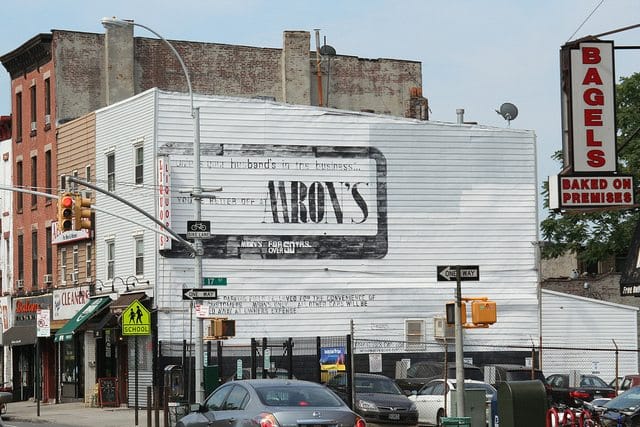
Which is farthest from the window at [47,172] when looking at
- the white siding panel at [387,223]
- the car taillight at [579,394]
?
the car taillight at [579,394]

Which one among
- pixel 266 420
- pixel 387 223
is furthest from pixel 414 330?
Result: pixel 266 420

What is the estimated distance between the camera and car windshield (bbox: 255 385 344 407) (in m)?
19.6

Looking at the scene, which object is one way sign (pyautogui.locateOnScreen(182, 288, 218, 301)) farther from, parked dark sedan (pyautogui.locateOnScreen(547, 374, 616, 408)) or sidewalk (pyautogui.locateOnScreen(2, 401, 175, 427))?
parked dark sedan (pyautogui.locateOnScreen(547, 374, 616, 408))

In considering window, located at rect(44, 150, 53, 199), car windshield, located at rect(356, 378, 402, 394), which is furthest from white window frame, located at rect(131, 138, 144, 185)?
car windshield, located at rect(356, 378, 402, 394)

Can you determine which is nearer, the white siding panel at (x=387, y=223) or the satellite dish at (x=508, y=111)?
the white siding panel at (x=387, y=223)

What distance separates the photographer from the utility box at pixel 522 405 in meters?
22.8

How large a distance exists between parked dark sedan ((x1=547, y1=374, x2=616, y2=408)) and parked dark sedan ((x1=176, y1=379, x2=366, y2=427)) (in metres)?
17.5

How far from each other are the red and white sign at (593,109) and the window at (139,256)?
28095 mm

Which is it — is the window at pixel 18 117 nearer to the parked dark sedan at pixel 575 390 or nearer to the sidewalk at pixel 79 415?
the sidewalk at pixel 79 415

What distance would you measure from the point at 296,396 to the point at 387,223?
29.6m

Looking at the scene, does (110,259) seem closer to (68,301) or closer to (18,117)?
(68,301)

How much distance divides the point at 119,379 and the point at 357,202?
11107 mm

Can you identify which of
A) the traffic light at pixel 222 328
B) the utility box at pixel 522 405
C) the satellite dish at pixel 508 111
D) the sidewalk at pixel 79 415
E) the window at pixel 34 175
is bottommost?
the sidewalk at pixel 79 415

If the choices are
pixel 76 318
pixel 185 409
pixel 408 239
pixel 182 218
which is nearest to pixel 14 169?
pixel 76 318
